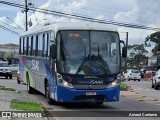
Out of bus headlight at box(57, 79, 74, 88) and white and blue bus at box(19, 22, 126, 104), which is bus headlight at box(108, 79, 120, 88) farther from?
bus headlight at box(57, 79, 74, 88)

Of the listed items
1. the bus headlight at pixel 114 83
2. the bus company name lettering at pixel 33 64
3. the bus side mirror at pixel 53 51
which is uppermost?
the bus side mirror at pixel 53 51

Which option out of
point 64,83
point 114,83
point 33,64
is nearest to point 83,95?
point 64,83

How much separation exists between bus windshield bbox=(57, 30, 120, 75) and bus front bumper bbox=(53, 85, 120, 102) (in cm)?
64

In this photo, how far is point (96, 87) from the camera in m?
15.7

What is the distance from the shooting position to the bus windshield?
15.7 metres

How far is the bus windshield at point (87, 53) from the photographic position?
15.7 meters

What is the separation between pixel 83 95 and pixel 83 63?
3.77ft

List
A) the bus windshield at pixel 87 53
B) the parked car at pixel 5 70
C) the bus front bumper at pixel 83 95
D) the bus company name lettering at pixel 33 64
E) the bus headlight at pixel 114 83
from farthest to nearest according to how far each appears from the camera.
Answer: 1. the parked car at pixel 5 70
2. the bus company name lettering at pixel 33 64
3. the bus headlight at pixel 114 83
4. the bus windshield at pixel 87 53
5. the bus front bumper at pixel 83 95

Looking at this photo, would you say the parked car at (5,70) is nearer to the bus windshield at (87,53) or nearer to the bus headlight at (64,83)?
the bus windshield at (87,53)

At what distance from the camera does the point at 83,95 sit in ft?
51.1

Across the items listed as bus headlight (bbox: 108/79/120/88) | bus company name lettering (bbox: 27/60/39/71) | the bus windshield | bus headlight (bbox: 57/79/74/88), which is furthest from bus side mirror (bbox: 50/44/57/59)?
bus company name lettering (bbox: 27/60/39/71)

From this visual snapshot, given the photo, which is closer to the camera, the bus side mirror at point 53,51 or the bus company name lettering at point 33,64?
the bus side mirror at point 53,51

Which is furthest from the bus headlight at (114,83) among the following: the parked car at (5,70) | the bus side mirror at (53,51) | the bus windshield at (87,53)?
the parked car at (5,70)

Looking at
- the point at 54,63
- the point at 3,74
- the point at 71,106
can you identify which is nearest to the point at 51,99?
the point at 71,106
